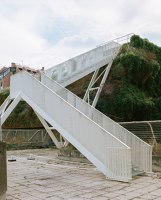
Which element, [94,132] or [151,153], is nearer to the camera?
[94,132]

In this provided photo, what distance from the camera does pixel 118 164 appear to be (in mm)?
9508

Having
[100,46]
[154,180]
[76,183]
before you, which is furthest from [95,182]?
[100,46]

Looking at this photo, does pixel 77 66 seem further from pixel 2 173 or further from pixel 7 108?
pixel 2 173

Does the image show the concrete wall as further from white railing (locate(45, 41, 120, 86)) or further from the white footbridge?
white railing (locate(45, 41, 120, 86))

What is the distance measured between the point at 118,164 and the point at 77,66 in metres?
8.03

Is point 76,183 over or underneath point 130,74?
underneath

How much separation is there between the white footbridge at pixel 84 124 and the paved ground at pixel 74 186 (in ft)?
2.07

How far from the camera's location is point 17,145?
74.6 ft

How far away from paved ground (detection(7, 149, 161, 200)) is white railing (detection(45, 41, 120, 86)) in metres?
5.84

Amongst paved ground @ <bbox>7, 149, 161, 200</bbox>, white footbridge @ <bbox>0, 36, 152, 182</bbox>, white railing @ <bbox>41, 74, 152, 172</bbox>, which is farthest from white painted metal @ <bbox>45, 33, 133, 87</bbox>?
paved ground @ <bbox>7, 149, 161, 200</bbox>

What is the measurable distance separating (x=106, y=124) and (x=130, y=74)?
904 centimetres

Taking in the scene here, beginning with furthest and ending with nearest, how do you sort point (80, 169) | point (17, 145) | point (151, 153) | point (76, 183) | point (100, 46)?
point (17, 145), point (100, 46), point (80, 169), point (151, 153), point (76, 183)

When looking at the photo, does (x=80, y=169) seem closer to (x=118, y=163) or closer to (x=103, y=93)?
(x=118, y=163)

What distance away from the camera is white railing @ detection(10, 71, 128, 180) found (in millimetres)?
10000
